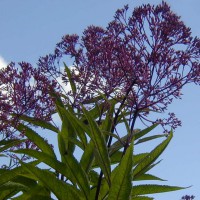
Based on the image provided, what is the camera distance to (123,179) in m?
3.29

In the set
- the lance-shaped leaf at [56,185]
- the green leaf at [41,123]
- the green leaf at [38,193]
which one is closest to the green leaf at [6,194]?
the green leaf at [38,193]

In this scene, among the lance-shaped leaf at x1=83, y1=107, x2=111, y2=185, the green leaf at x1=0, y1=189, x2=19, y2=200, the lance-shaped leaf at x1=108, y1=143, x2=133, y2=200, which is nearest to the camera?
the lance-shaped leaf at x1=108, y1=143, x2=133, y2=200

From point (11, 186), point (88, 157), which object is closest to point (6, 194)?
point (11, 186)

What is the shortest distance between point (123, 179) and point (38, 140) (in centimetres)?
185

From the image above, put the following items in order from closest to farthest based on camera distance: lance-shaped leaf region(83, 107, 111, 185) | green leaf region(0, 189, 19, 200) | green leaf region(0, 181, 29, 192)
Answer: lance-shaped leaf region(83, 107, 111, 185) < green leaf region(0, 181, 29, 192) < green leaf region(0, 189, 19, 200)

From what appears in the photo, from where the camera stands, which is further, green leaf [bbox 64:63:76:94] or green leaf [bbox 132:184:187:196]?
green leaf [bbox 64:63:76:94]

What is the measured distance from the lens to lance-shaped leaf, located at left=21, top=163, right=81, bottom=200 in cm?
394

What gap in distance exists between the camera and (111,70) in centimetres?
467

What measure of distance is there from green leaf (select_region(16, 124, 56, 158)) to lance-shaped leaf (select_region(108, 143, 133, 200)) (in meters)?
1.59

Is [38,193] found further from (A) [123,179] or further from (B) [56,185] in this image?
(A) [123,179]

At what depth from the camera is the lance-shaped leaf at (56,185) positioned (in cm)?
394

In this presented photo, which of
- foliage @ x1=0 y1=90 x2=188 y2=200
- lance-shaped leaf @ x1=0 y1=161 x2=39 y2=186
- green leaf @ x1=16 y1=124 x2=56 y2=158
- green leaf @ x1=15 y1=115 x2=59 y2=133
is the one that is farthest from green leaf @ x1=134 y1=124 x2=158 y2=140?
lance-shaped leaf @ x1=0 y1=161 x2=39 y2=186

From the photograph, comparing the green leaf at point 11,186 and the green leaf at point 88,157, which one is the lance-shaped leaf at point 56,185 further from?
the green leaf at point 11,186

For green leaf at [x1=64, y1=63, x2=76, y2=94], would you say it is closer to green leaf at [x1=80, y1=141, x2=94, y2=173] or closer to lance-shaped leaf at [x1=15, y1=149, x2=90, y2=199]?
green leaf at [x1=80, y1=141, x2=94, y2=173]
